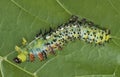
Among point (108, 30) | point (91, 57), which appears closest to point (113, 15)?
point (108, 30)

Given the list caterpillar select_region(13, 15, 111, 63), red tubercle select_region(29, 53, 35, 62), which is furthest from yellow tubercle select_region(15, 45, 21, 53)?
red tubercle select_region(29, 53, 35, 62)

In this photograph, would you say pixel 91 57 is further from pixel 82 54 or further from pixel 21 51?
pixel 21 51

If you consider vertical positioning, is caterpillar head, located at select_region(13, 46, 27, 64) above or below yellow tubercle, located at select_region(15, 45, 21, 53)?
below

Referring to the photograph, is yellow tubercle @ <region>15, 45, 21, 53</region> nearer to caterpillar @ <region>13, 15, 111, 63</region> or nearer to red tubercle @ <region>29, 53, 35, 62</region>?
caterpillar @ <region>13, 15, 111, 63</region>

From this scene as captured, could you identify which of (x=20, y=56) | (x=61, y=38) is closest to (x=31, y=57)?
(x=20, y=56)

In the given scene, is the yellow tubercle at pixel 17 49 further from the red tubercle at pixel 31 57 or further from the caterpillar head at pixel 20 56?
the red tubercle at pixel 31 57

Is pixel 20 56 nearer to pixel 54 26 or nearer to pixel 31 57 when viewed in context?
pixel 31 57
